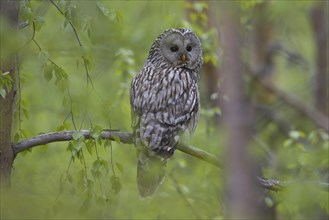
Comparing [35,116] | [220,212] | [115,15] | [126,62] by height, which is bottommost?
[220,212]

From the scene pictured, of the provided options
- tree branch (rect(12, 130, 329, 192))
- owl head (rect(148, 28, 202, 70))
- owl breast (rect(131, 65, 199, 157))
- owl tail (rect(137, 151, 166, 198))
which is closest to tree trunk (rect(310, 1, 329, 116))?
owl head (rect(148, 28, 202, 70))

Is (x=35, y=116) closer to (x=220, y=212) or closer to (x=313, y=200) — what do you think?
(x=220, y=212)

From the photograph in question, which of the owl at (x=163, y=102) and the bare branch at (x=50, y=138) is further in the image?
the owl at (x=163, y=102)

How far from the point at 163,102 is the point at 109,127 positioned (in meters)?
0.42

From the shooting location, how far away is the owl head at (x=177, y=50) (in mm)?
6309

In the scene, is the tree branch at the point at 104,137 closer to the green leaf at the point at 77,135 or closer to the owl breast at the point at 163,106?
the green leaf at the point at 77,135

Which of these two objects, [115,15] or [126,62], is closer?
[115,15]

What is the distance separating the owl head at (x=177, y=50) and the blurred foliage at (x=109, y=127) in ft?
0.77

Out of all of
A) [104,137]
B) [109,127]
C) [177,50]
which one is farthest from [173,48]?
[104,137]

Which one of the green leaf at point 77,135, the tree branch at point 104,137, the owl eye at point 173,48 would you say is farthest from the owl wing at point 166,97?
the green leaf at point 77,135

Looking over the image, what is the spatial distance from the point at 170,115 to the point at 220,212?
2187mm

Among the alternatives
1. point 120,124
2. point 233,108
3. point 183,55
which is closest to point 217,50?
point 120,124

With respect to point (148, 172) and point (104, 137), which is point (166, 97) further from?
point (104, 137)

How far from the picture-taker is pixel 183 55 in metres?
6.31
